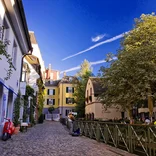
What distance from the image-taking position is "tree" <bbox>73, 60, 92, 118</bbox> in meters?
37.5

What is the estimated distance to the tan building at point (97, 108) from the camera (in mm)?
27406

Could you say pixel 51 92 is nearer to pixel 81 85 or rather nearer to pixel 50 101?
pixel 50 101

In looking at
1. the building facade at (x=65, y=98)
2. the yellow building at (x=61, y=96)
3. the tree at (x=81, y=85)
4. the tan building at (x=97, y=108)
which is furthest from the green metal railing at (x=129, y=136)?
the building facade at (x=65, y=98)

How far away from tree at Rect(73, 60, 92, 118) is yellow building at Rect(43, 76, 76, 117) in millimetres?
7529

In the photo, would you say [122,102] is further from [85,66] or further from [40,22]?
[85,66]

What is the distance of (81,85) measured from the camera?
38312 millimetres

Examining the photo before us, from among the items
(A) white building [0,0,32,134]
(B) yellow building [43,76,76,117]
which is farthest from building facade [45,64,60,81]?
(A) white building [0,0,32,134]

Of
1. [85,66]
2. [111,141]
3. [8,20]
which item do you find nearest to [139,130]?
[111,141]

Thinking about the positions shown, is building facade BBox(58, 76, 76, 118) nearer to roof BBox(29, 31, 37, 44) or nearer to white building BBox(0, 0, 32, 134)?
roof BBox(29, 31, 37, 44)

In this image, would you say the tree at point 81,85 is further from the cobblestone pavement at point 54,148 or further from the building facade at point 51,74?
the cobblestone pavement at point 54,148

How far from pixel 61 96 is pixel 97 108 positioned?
878 inches

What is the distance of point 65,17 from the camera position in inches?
625

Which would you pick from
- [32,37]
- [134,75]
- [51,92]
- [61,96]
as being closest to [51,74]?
[51,92]

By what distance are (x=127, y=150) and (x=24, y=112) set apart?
12.0 meters
